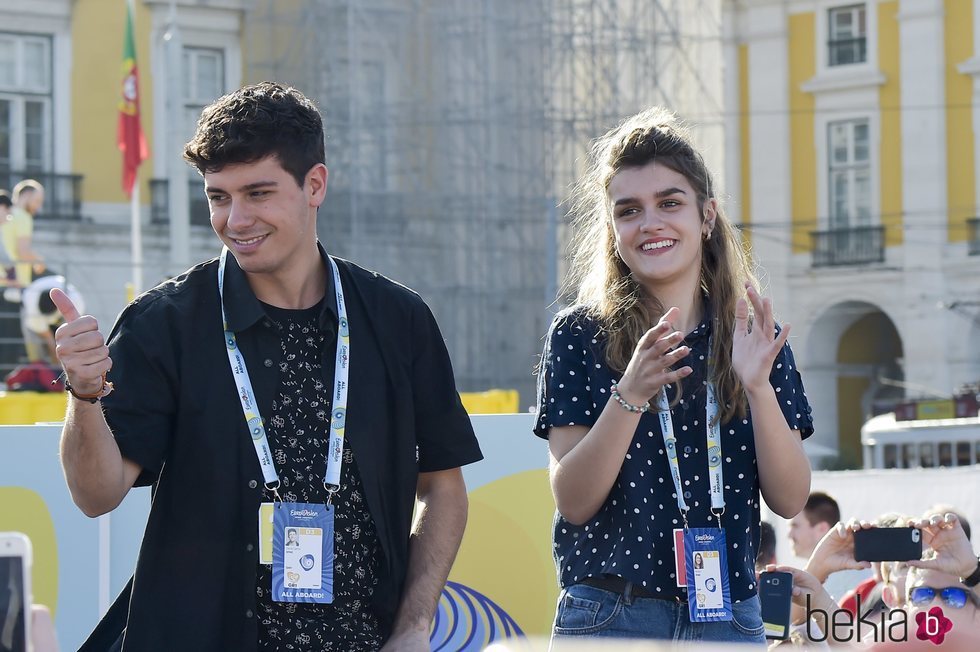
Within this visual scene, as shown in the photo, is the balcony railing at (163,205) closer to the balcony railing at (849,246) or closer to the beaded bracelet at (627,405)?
the balcony railing at (849,246)

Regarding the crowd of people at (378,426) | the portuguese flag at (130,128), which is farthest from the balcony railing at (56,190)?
the crowd of people at (378,426)

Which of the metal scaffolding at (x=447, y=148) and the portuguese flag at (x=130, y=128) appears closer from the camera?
the portuguese flag at (x=130, y=128)

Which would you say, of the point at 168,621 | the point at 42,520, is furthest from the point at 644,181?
the point at 42,520

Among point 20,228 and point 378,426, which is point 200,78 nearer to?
point 20,228

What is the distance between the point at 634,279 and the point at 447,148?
19819 millimetres

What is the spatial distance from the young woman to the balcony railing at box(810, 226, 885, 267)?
87.2 feet

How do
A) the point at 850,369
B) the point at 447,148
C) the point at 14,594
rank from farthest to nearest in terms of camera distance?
the point at 850,369 < the point at 447,148 < the point at 14,594

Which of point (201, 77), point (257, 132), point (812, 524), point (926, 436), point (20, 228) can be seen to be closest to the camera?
point (257, 132)

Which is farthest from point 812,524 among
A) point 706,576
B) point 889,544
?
point 706,576

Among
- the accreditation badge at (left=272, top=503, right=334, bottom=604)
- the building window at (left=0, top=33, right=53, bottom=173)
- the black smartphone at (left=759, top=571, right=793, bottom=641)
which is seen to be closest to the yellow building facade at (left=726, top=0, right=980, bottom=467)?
the building window at (left=0, top=33, right=53, bottom=173)

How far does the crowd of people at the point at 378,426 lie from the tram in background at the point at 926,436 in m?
16.5

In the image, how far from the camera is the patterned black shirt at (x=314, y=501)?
2777 millimetres

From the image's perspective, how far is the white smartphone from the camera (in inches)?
78.5

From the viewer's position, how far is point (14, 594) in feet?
6.63
